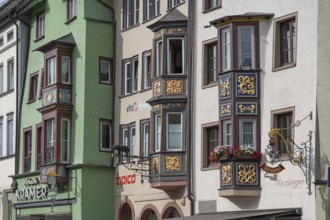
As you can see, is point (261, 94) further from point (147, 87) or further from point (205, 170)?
point (147, 87)

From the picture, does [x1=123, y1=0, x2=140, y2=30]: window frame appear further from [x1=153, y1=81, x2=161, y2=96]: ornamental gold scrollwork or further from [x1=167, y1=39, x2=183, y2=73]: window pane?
[x1=153, y1=81, x2=161, y2=96]: ornamental gold scrollwork

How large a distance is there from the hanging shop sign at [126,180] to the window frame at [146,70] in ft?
13.0

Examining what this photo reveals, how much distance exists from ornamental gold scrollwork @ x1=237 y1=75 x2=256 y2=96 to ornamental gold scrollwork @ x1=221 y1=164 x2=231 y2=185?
8.85 feet


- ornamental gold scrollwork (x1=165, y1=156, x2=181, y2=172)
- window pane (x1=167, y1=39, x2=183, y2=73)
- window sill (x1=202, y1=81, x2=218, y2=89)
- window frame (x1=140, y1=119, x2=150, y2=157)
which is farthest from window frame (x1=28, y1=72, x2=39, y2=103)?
window sill (x1=202, y1=81, x2=218, y2=89)

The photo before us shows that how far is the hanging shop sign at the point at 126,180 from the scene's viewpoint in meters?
44.8

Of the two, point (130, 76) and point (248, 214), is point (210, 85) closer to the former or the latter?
point (248, 214)

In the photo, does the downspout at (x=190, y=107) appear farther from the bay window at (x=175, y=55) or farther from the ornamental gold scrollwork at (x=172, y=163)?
the bay window at (x=175, y=55)

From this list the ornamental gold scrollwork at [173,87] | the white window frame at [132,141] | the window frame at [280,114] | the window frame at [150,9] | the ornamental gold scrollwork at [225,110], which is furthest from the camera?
the white window frame at [132,141]

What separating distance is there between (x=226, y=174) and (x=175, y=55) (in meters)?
7.00

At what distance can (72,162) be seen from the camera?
47531mm

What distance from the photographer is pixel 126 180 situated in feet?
149

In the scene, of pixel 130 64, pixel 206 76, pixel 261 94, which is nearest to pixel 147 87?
pixel 130 64

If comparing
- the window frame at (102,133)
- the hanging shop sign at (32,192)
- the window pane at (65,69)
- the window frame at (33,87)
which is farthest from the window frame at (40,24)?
the window frame at (102,133)

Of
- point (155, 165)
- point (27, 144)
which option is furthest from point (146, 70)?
point (27, 144)
